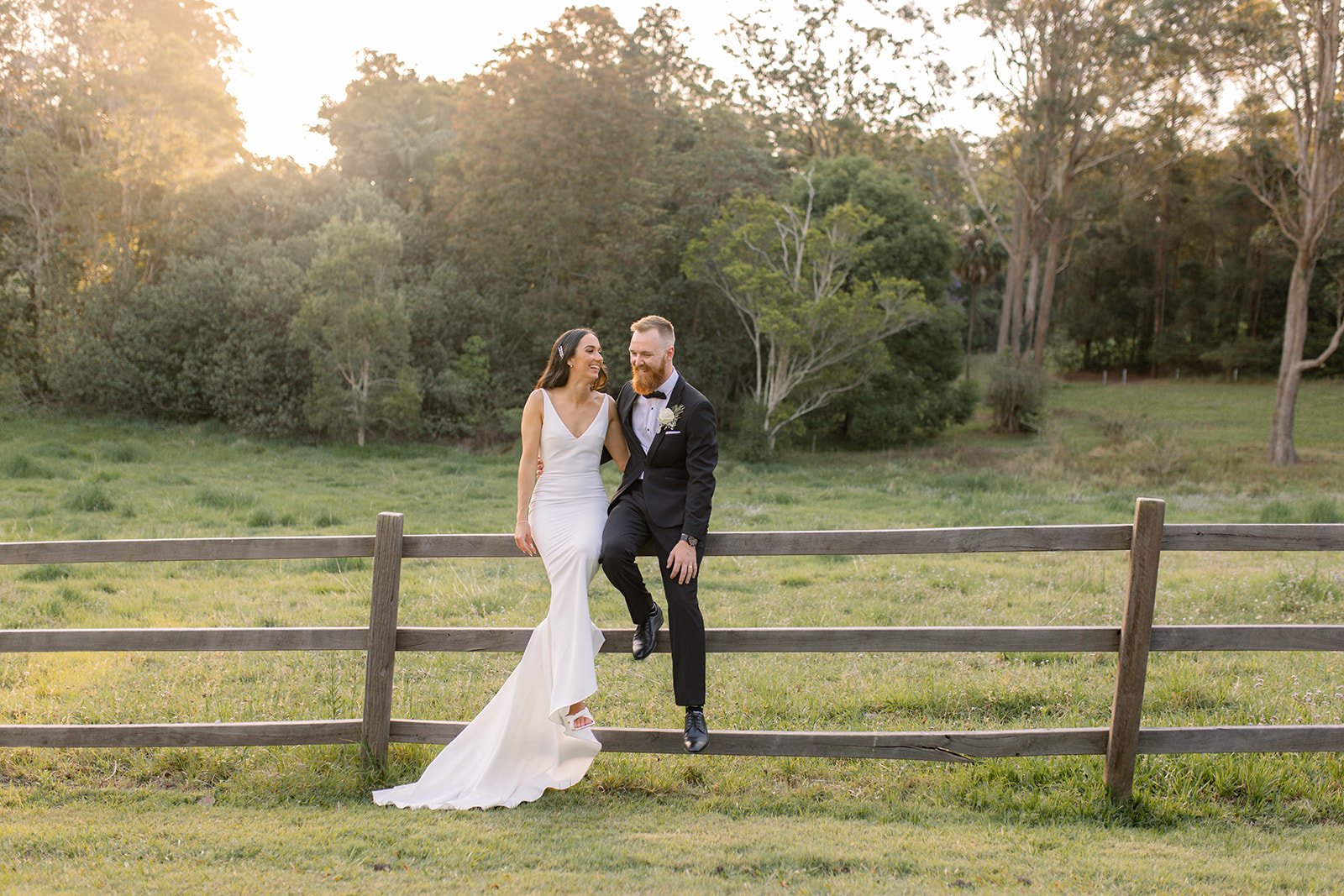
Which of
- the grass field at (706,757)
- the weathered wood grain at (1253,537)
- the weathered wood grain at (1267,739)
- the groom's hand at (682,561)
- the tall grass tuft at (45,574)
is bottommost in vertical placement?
the tall grass tuft at (45,574)

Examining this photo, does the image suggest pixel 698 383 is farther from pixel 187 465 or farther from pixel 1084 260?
pixel 1084 260

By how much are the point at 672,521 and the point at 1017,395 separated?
3273cm

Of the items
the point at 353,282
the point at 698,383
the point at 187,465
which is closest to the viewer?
the point at 187,465

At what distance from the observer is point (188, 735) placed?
16.9 feet

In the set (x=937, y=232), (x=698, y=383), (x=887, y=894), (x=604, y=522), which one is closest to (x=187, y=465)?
(x=698, y=383)

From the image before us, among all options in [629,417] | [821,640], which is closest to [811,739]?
[821,640]

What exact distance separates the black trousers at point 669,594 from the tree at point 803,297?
875 inches

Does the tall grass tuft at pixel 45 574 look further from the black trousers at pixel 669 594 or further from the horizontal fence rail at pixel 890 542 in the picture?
the black trousers at pixel 669 594

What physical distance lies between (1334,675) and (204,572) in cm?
1056

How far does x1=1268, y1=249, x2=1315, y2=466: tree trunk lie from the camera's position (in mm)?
28172

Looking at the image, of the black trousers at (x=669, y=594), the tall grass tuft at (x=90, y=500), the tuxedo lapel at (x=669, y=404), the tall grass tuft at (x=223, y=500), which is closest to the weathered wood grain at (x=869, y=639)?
the black trousers at (x=669, y=594)

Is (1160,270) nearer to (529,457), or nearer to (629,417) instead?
(629,417)

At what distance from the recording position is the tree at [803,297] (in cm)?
2720

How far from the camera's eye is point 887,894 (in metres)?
3.83
